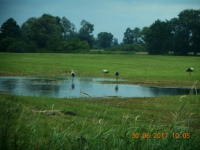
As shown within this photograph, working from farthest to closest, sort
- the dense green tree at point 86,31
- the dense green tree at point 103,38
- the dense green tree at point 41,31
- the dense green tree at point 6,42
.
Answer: the dense green tree at point 103,38, the dense green tree at point 86,31, the dense green tree at point 41,31, the dense green tree at point 6,42

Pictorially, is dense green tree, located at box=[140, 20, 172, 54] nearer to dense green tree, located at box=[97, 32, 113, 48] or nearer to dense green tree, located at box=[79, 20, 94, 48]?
dense green tree, located at box=[79, 20, 94, 48]

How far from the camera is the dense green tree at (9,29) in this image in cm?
5614

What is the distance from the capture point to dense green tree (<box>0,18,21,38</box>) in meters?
56.1

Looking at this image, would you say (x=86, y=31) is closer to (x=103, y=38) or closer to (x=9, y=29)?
(x=103, y=38)

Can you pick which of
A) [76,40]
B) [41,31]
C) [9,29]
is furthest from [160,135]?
[76,40]

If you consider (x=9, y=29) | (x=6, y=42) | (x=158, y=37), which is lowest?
(x=6, y=42)

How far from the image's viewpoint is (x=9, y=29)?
193ft

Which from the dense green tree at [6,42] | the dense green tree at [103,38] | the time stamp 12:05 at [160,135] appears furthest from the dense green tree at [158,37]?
the time stamp 12:05 at [160,135]

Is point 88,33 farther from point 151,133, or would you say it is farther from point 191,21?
point 151,133

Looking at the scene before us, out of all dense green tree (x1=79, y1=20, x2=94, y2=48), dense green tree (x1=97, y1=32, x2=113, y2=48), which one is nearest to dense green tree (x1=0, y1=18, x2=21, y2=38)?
dense green tree (x1=79, y1=20, x2=94, y2=48)

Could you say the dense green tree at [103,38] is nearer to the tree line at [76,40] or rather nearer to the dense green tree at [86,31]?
the dense green tree at [86,31]

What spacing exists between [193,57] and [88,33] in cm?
4650

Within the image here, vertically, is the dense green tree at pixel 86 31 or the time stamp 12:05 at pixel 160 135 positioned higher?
the dense green tree at pixel 86 31

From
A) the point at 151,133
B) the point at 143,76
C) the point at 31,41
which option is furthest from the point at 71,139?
the point at 31,41
